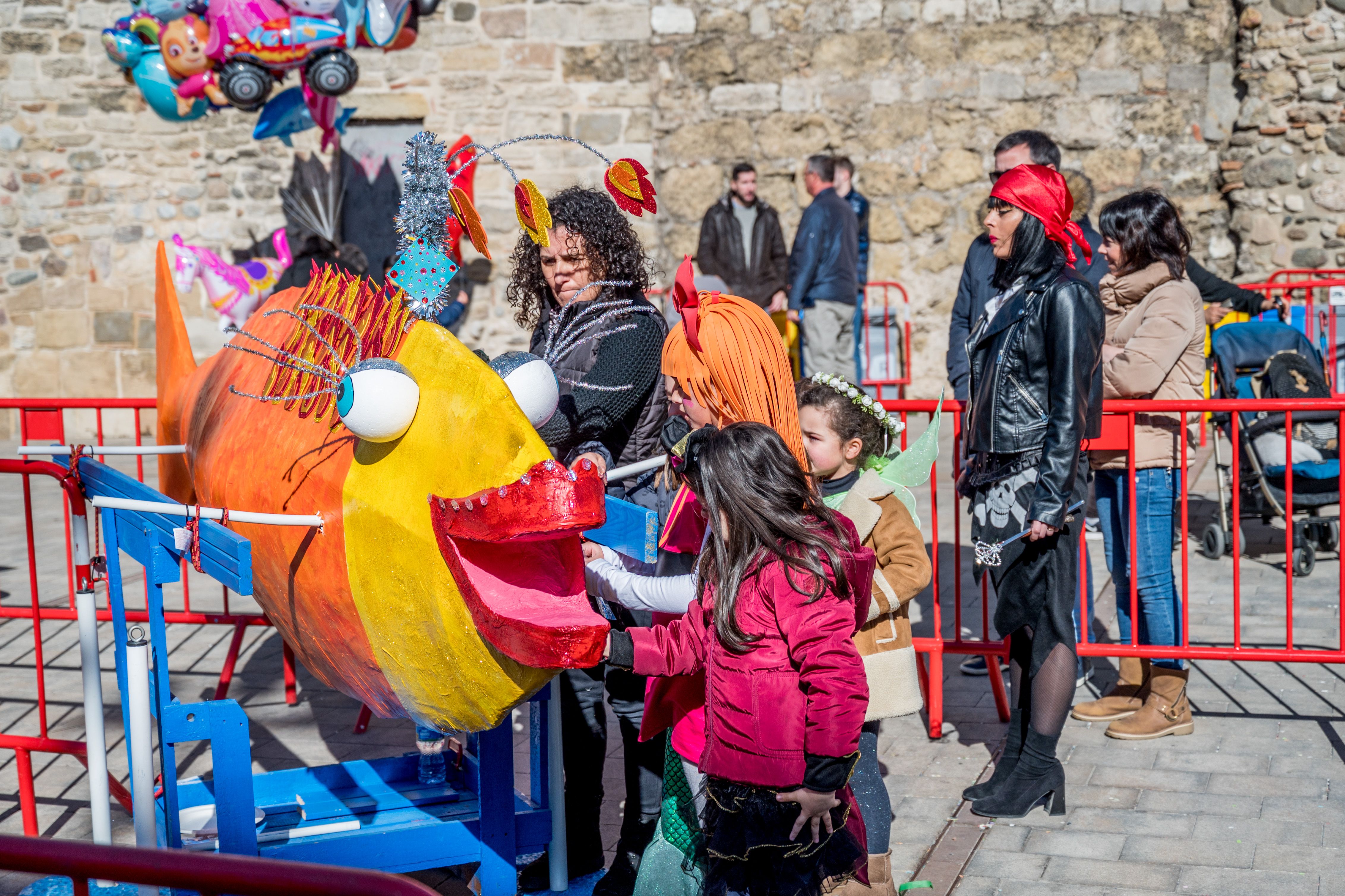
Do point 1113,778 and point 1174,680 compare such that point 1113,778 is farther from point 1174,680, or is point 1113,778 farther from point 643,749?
point 643,749

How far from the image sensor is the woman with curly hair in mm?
3199

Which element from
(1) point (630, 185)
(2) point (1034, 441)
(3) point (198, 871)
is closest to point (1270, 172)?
(2) point (1034, 441)

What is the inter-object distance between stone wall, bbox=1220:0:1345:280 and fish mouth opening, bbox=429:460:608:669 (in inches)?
381

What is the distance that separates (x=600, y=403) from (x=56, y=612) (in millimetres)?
2956

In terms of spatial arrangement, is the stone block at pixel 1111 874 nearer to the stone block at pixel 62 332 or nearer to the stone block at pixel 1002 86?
the stone block at pixel 1002 86

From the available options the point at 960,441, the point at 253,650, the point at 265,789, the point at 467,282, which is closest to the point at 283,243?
the point at 467,282

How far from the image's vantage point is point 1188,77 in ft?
34.4

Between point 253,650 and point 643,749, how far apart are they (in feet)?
9.65

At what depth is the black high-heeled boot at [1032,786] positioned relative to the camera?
3.73 m

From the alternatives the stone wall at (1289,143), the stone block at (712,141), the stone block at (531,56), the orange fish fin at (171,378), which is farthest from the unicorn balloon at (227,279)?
the stone wall at (1289,143)

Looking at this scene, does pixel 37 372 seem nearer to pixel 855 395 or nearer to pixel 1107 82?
pixel 1107 82

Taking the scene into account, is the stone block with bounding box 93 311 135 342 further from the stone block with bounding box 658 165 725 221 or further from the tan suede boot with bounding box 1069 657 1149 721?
the tan suede boot with bounding box 1069 657 1149 721

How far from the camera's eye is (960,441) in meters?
4.96

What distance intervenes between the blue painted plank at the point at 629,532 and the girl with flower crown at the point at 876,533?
0.45 meters
